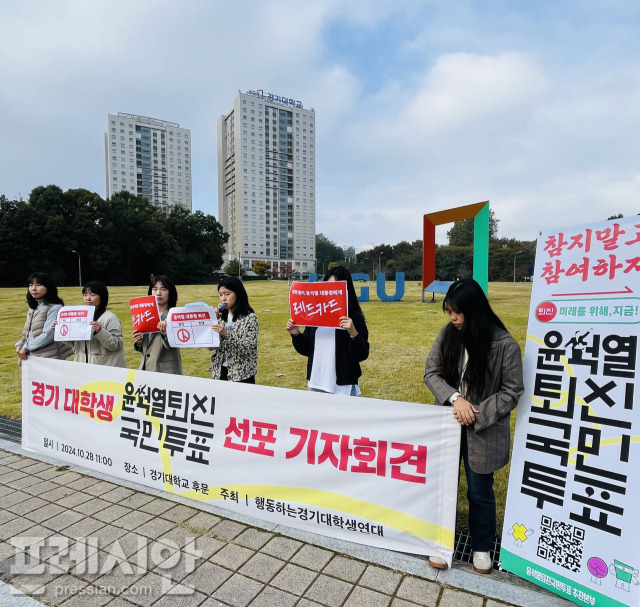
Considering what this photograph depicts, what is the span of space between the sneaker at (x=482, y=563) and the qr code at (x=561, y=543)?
276 millimetres

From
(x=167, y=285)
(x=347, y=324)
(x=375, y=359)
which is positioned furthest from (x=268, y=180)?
(x=347, y=324)

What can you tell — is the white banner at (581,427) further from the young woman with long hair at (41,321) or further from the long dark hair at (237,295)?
the young woman with long hair at (41,321)

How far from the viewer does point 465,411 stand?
2238mm

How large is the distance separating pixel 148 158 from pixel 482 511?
122846 mm

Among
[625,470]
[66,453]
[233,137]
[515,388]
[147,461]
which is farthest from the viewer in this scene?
[233,137]

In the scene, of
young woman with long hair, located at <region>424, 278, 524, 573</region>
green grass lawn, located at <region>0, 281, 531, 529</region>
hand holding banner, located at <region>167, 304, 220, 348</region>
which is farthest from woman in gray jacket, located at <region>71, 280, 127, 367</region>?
young woman with long hair, located at <region>424, 278, 524, 573</region>

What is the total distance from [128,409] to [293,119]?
11906cm

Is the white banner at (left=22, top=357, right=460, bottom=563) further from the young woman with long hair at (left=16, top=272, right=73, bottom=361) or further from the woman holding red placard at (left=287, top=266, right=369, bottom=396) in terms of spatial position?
the young woman with long hair at (left=16, top=272, right=73, bottom=361)

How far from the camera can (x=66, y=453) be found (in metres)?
3.74

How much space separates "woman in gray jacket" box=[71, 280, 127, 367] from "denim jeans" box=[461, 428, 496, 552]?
11.6 ft

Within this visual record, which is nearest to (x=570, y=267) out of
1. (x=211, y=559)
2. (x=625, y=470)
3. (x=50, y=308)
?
(x=625, y=470)

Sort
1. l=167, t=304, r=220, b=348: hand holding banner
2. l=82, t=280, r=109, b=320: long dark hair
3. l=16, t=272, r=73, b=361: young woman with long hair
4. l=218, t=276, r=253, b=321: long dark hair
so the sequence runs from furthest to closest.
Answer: l=16, t=272, r=73, b=361: young woman with long hair
l=82, t=280, r=109, b=320: long dark hair
l=218, t=276, r=253, b=321: long dark hair
l=167, t=304, r=220, b=348: hand holding banner

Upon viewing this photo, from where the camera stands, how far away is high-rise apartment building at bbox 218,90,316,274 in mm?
103562

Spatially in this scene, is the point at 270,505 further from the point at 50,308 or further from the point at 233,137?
the point at 233,137
